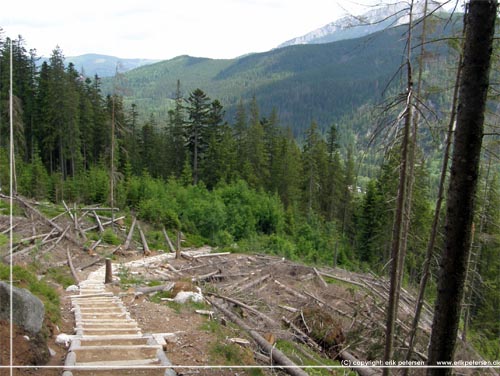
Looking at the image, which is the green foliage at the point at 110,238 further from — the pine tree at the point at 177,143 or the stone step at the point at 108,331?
the pine tree at the point at 177,143

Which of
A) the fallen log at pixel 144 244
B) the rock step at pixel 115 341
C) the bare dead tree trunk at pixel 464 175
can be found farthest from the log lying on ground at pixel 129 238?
the bare dead tree trunk at pixel 464 175

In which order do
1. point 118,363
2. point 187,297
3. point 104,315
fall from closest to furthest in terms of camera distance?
1. point 118,363
2. point 104,315
3. point 187,297

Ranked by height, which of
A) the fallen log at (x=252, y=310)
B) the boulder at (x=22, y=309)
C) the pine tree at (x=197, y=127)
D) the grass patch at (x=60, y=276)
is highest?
the pine tree at (x=197, y=127)

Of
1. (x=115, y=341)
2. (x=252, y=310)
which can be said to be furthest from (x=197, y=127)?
(x=115, y=341)

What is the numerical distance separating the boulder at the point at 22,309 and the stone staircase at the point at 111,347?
2.20ft

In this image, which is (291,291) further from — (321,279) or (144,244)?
(144,244)

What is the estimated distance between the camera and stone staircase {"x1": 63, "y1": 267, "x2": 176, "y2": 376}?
5.75 metres

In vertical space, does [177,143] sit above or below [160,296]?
above

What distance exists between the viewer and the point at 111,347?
639cm

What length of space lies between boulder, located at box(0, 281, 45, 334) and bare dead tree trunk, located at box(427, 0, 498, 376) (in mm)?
5120

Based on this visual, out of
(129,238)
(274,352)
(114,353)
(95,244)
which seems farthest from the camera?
(129,238)

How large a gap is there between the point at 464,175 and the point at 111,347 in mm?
5470

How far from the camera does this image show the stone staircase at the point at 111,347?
5754 mm

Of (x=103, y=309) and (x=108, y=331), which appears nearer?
(x=108, y=331)
